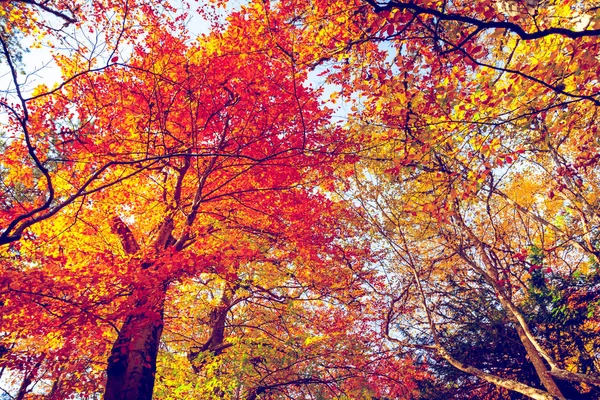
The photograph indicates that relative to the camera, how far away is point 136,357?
6184mm

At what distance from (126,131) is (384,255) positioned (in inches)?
334

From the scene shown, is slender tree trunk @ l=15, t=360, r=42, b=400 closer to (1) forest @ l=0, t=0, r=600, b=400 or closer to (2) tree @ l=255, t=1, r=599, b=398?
(1) forest @ l=0, t=0, r=600, b=400

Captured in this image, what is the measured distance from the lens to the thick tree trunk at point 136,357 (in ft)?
19.1

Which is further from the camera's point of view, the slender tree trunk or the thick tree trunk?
the slender tree trunk

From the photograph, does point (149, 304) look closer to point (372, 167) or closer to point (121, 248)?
point (121, 248)

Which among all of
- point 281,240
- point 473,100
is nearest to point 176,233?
point 281,240

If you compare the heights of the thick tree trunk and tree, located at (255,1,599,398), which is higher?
tree, located at (255,1,599,398)

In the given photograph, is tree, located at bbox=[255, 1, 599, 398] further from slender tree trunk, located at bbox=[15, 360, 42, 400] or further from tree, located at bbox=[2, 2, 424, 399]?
slender tree trunk, located at bbox=[15, 360, 42, 400]

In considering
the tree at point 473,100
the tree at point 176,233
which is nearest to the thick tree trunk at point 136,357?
the tree at point 176,233

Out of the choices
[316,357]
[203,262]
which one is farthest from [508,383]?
[203,262]

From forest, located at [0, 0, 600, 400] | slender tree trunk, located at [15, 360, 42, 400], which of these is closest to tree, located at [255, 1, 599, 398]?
forest, located at [0, 0, 600, 400]

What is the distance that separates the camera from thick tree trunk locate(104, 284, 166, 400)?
19.1 ft

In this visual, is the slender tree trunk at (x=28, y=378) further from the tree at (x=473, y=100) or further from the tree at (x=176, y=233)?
the tree at (x=473, y=100)

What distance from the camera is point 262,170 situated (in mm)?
9266
